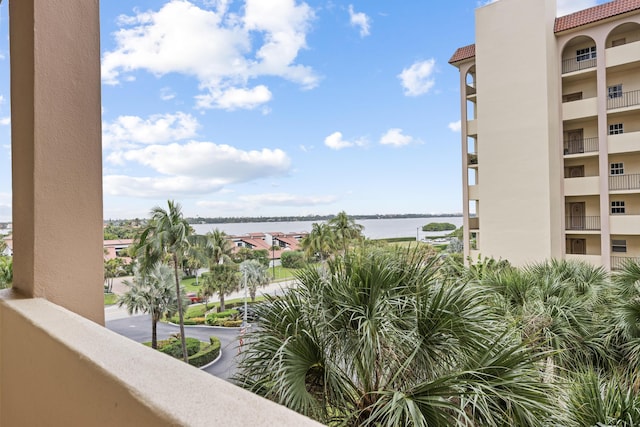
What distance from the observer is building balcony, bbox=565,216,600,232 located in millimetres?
14008

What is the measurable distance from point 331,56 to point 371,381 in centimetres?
3176

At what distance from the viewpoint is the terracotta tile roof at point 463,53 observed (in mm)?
16402

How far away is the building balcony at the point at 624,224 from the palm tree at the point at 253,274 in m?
16.1

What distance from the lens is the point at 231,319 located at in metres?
19.6

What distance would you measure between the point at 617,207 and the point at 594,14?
272 inches

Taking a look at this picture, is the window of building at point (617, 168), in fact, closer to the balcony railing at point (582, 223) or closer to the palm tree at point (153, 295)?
the balcony railing at point (582, 223)

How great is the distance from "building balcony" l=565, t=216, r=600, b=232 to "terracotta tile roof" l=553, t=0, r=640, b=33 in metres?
7.05

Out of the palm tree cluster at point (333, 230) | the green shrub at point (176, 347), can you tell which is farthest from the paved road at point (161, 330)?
the palm tree cluster at point (333, 230)

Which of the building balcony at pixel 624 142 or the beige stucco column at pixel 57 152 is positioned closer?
the beige stucco column at pixel 57 152

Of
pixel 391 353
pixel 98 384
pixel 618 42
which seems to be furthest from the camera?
pixel 618 42

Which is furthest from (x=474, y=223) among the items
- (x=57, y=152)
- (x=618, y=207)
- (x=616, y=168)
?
(x=57, y=152)

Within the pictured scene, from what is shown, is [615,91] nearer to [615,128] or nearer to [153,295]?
[615,128]

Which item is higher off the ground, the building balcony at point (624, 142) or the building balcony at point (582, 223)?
the building balcony at point (624, 142)

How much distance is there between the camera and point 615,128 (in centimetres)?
1402
